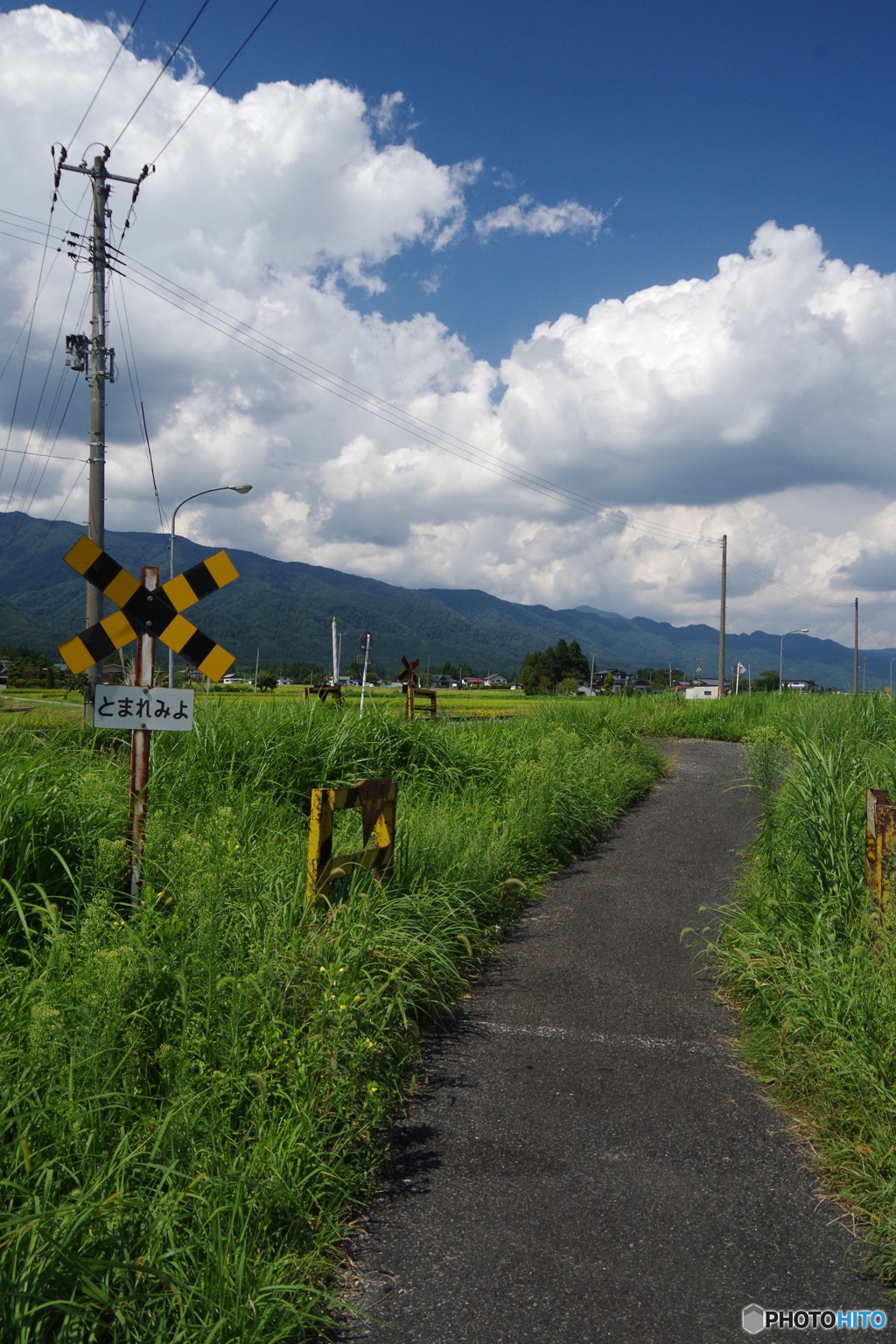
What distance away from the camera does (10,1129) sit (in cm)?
271

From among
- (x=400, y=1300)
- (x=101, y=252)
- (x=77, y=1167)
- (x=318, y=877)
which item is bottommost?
(x=400, y=1300)

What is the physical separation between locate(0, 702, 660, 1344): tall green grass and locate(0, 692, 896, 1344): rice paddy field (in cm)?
1

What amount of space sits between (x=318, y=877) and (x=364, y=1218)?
1892 mm

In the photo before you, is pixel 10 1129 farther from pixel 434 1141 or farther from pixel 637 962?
pixel 637 962

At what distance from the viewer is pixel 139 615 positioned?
Result: 15.3 feet

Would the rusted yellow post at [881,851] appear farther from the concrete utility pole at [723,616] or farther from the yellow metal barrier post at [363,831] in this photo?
the concrete utility pole at [723,616]

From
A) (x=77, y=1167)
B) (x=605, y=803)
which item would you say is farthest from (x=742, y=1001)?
(x=605, y=803)

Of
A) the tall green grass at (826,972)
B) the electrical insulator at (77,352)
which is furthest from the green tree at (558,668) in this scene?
the tall green grass at (826,972)

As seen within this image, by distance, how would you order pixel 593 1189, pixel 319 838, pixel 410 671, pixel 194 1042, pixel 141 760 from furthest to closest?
1. pixel 410 671
2. pixel 141 760
3. pixel 319 838
4. pixel 194 1042
5. pixel 593 1189

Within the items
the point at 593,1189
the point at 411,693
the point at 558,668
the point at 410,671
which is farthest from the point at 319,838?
the point at 558,668

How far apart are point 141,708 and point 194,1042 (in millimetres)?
1996

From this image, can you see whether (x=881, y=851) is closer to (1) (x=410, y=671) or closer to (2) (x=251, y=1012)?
(2) (x=251, y=1012)

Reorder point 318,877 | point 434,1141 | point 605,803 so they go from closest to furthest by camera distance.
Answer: point 434,1141, point 318,877, point 605,803
